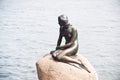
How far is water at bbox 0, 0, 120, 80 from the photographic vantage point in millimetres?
5980

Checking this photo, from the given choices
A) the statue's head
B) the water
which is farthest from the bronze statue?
the water

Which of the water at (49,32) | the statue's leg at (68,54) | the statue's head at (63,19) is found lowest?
the water at (49,32)

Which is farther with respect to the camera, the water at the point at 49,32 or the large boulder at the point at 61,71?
the water at the point at 49,32

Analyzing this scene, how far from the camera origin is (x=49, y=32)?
23.2 ft

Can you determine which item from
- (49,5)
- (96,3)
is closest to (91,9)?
(96,3)

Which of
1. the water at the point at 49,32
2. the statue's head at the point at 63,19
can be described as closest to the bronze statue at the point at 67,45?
the statue's head at the point at 63,19

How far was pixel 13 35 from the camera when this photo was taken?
278 inches

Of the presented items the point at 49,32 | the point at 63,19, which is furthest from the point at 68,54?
the point at 49,32

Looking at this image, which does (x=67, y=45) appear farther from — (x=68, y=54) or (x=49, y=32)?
(x=49, y=32)

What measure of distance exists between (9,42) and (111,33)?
7.47 feet

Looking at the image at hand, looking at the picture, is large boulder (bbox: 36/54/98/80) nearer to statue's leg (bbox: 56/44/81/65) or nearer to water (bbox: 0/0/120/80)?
statue's leg (bbox: 56/44/81/65)

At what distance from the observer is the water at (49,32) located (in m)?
5.98

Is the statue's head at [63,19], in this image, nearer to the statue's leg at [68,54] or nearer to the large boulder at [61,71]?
the statue's leg at [68,54]

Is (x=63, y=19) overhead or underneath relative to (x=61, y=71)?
overhead
